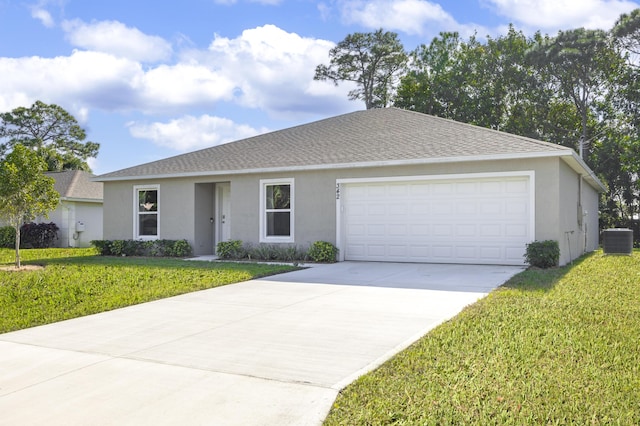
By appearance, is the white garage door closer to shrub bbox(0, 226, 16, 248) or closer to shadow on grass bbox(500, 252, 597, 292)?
shadow on grass bbox(500, 252, 597, 292)

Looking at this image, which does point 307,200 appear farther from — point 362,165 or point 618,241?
point 618,241

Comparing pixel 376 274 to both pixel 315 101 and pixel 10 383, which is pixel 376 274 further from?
pixel 315 101

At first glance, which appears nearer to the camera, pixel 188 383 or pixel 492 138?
pixel 188 383

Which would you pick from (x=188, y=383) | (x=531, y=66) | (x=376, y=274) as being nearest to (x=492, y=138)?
(x=376, y=274)

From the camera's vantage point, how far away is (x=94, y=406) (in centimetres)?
372

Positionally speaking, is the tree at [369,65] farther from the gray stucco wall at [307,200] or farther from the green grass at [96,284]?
the green grass at [96,284]

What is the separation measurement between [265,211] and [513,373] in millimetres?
11309

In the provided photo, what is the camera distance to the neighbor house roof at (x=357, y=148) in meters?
12.6

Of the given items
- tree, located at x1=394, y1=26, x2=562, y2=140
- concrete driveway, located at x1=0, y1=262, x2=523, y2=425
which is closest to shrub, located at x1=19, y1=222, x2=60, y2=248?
concrete driveway, located at x1=0, y1=262, x2=523, y2=425

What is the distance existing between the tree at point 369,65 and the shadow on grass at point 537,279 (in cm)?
2462

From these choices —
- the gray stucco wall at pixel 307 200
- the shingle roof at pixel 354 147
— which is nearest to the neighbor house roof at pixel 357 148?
the shingle roof at pixel 354 147

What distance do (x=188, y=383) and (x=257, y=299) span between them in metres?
3.93

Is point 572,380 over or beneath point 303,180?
beneath

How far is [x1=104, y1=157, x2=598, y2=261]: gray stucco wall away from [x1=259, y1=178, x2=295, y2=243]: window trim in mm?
120
